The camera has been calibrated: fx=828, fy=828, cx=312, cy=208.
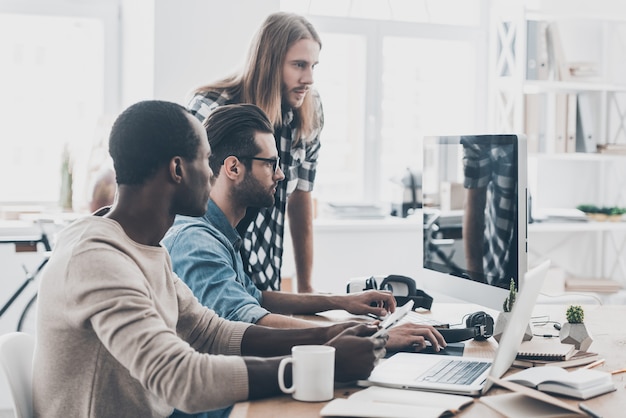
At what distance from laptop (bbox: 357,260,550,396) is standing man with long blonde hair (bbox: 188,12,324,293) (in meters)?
1.04

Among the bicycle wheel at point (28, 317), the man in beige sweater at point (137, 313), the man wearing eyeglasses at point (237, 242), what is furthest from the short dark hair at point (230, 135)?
the bicycle wheel at point (28, 317)

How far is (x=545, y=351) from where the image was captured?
1.75 meters

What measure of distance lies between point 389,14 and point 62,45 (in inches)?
67.1

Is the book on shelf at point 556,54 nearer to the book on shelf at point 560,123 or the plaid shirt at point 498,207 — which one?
the book on shelf at point 560,123

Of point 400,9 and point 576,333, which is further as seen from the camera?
point 400,9

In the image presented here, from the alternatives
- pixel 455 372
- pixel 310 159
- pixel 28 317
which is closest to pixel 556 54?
pixel 310 159

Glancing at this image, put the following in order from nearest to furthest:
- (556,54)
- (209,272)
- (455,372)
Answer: (455,372) < (209,272) < (556,54)

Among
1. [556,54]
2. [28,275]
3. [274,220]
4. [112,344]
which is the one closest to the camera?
[112,344]

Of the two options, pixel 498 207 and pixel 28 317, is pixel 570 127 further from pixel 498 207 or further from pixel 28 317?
pixel 28 317

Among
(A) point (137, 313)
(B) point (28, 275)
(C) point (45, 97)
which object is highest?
(C) point (45, 97)

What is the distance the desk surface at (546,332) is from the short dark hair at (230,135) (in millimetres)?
531

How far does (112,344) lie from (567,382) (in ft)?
2.56

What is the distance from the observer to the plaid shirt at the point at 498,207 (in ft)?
6.28

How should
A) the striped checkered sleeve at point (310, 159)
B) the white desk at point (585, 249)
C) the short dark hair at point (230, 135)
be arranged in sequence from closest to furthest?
the short dark hair at point (230, 135) < the striped checkered sleeve at point (310, 159) < the white desk at point (585, 249)
